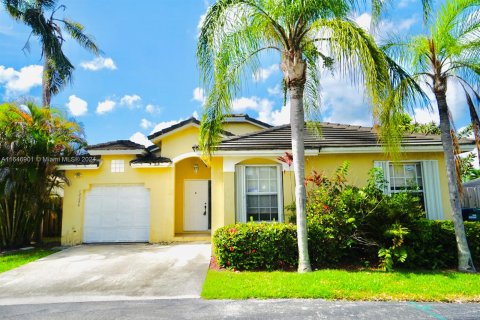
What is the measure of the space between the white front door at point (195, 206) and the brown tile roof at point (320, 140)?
6.22m

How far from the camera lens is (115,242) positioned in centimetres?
1422

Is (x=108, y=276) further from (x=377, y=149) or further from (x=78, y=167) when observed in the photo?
(x=377, y=149)

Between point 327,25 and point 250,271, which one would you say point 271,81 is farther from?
point 250,271

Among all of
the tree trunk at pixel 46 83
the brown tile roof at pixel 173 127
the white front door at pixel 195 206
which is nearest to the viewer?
the brown tile roof at pixel 173 127

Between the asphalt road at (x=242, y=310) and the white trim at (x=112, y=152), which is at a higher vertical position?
the white trim at (x=112, y=152)

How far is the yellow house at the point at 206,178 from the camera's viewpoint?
10688 millimetres

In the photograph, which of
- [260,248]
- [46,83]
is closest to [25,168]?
[46,83]

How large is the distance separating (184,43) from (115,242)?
9.79 meters

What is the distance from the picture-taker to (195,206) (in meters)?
16.6

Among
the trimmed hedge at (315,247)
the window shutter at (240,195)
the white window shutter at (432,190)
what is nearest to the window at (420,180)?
the white window shutter at (432,190)

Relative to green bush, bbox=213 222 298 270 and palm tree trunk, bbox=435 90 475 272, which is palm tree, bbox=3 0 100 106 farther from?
palm tree trunk, bbox=435 90 475 272

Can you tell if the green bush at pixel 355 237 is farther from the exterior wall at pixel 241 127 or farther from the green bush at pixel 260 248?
the exterior wall at pixel 241 127

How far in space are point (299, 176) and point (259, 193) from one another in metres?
3.08

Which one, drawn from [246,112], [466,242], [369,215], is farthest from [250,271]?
[246,112]
